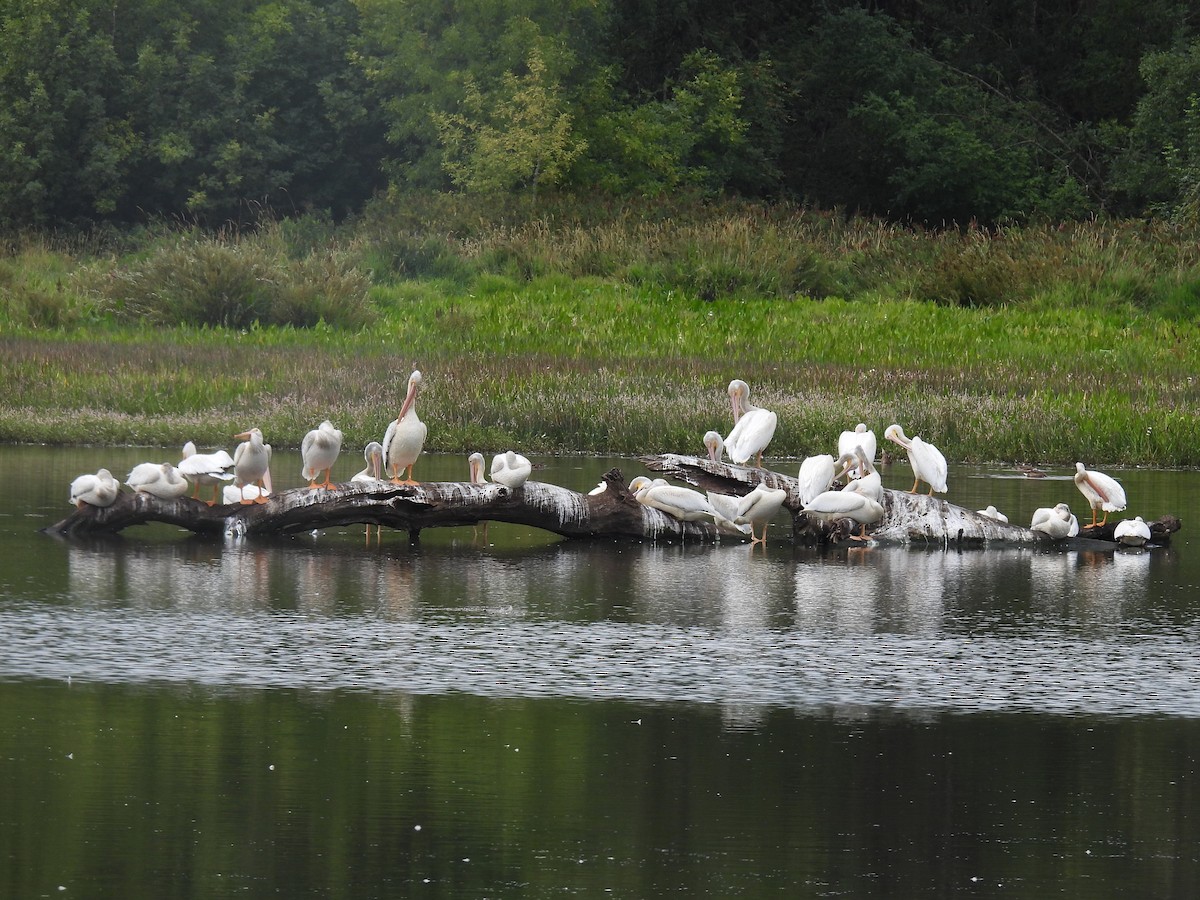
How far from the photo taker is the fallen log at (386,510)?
12.4 meters

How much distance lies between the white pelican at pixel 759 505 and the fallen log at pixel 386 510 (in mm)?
699

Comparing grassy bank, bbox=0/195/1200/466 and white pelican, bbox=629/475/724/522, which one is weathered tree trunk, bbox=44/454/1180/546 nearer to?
white pelican, bbox=629/475/724/522

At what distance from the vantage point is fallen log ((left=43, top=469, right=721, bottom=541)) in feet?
40.5

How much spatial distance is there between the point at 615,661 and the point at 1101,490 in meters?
5.85

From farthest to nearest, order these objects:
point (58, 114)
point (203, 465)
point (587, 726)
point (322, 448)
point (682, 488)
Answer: point (58, 114), point (682, 488), point (322, 448), point (203, 465), point (587, 726)

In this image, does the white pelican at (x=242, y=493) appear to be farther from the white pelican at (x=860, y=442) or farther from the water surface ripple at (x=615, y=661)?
the white pelican at (x=860, y=442)

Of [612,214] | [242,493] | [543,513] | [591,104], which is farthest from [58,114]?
[543,513]

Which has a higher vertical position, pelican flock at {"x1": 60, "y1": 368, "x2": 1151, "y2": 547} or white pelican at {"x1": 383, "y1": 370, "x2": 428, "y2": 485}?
white pelican at {"x1": 383, "y1": 370, "x2": 428, "y2": 485}

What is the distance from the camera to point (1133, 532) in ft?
43.1

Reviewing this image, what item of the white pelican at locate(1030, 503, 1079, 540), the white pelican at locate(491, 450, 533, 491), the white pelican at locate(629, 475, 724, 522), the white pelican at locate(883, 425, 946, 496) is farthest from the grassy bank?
the white pelican at locate(491, 450, 533, 491)

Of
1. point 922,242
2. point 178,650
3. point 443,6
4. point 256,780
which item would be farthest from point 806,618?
point 443,6

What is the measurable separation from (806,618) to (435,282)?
2376 centimetres

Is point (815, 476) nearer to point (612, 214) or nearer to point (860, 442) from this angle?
point (860, 442)

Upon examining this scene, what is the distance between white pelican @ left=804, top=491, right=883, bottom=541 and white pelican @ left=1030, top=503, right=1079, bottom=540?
1.09 m
